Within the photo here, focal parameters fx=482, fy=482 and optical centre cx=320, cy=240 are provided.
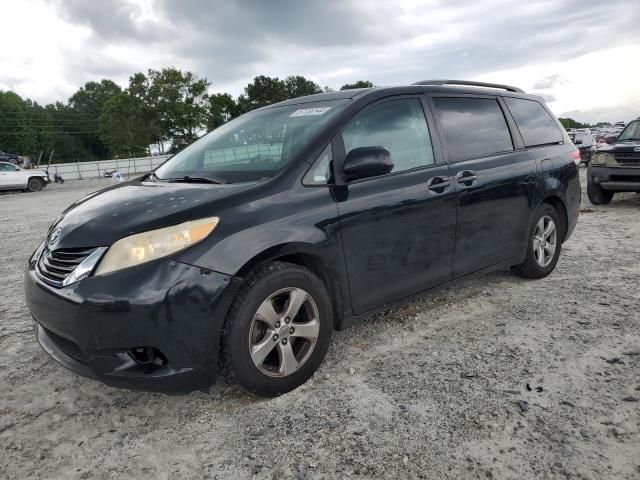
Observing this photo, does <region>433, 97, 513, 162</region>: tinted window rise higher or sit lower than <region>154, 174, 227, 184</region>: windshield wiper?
higher

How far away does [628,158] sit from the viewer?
336 inches

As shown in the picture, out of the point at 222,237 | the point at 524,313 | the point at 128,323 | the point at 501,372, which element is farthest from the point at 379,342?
the point at 128,323

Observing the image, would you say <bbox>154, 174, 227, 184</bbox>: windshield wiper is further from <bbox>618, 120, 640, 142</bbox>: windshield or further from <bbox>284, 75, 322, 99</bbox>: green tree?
<bbox>284, 75, 322, 99</bbox>: green tree

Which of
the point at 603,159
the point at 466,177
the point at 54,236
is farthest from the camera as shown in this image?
the point at 603,159

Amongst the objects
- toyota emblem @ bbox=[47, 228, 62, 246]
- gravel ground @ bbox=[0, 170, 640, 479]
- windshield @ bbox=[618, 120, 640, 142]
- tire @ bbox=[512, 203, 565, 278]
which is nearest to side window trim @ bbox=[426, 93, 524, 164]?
tire @ bbox=[512, 203, 565, 278]

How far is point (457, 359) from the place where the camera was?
119 inches

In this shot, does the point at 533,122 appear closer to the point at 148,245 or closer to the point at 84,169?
the point at 148,245

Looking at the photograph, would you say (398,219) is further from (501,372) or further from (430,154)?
(501,372)

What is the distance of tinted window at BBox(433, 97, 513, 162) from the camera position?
3576 millimetres

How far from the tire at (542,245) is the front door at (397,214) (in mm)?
1280

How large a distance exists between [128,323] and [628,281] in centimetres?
421

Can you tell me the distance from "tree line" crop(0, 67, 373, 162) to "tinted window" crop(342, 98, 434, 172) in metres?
50.1

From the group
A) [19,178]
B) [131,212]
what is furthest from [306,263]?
[19,178]

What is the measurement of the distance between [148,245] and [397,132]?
71.9 inches
